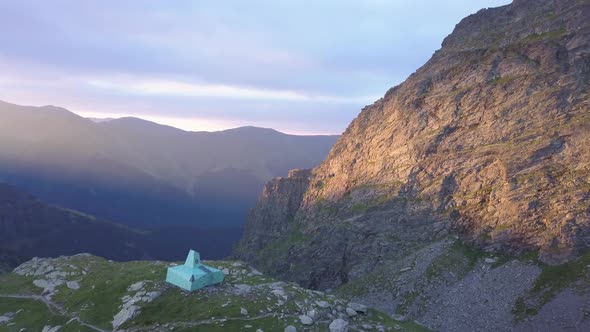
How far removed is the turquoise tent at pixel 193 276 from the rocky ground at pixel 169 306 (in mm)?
1280

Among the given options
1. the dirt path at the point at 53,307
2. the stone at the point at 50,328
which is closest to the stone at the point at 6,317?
the dirt path at the point at 53,307

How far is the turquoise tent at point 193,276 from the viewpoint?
71688 millimetres

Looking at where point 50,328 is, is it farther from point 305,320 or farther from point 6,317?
point 305,320

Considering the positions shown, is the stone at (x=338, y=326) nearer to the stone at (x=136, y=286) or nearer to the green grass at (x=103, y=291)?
the green grass at (x=103, y=291)

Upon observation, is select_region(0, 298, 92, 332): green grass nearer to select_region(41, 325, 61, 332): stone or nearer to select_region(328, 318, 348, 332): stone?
select_region(41, 325, 61, 332): stone

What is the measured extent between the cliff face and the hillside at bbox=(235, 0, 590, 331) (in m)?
0.36

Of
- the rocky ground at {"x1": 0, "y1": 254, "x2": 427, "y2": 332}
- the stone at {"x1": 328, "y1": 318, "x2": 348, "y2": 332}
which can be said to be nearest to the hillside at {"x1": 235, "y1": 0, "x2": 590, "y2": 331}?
the rocky ground at {"x1": 0, "y1": 254, "x2": 427, "y2": 332}

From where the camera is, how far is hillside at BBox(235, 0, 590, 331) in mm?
87938

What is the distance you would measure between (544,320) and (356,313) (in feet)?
111

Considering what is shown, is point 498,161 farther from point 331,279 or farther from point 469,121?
point 331,279

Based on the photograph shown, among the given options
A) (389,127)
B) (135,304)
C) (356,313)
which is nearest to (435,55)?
(389,127)

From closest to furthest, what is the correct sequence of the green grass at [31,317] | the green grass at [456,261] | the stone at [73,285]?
the green grass at [31,317] → the stone at [73,285] → the green grass at [456,261]

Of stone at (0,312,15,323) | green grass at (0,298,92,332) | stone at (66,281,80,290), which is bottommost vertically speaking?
stone at (0,312,15,323)

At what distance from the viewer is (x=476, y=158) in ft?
377
